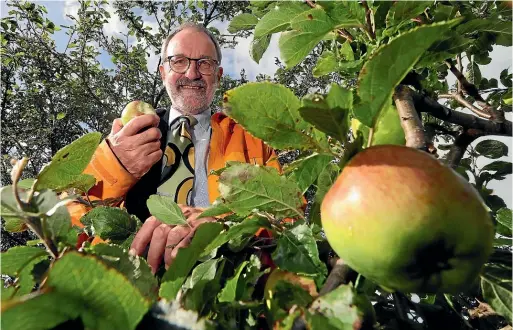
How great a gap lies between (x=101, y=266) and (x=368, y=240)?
296 mm

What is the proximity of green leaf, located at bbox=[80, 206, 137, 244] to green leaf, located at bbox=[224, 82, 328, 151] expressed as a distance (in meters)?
0.57

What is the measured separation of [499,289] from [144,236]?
26.1 inches

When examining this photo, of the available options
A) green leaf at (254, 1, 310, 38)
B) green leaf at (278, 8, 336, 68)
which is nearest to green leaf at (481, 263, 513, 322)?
green leaf at (278, 8, 336, 68)

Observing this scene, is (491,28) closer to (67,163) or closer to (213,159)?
(67,163)

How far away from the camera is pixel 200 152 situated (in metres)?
2.77

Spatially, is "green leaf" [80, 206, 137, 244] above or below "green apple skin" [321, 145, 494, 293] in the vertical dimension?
below

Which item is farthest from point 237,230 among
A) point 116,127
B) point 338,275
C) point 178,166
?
point 116,127

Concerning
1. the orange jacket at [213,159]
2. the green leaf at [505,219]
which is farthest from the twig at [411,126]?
the orange jacket at [213,159]

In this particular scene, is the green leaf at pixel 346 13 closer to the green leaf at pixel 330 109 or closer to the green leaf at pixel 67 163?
the green leaf at pixel 330 109

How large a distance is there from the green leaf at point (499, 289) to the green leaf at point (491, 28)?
0.45 meters

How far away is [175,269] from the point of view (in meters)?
0.57

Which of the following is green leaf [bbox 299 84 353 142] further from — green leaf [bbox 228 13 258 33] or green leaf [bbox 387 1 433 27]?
green leaf [bbox 228 13 258 33]

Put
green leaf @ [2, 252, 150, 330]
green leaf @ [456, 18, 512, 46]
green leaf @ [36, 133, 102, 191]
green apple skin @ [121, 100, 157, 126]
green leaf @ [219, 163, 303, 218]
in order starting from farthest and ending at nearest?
green apple skin @ [121, 100, 157, 126] → green leaf @ [456, 18, 512, 46] → green leaf @ [219, 163, 303, 218] → green leaf @ [36, 133, 102, 191] → green leaf @ [2, 252, 150, 330]

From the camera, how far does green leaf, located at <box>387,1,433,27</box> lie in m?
0.71
